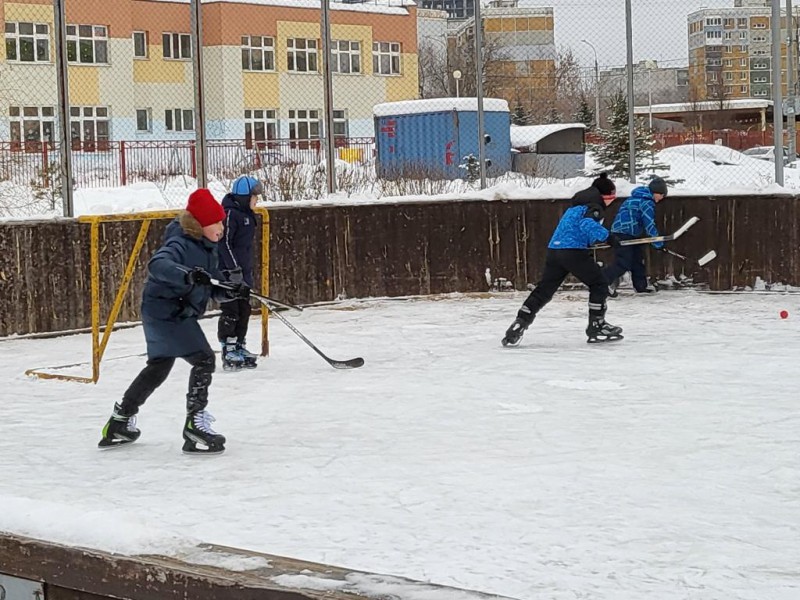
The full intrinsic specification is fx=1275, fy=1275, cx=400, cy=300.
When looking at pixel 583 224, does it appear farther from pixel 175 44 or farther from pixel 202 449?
pixel 175 44

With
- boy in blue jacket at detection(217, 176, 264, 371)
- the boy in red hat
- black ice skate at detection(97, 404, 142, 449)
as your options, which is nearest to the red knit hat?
the boy in red hat

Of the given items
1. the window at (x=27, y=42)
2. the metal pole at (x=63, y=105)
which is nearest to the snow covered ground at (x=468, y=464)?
the metal pole at (x=63, y=105)

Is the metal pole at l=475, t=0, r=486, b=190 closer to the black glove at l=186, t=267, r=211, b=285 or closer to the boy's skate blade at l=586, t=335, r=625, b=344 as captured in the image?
the boy's skate blade at l=586, t=335, r=625, b=344

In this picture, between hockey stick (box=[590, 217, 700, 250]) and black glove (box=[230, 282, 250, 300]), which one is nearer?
black glove (box=[230, 282, 250, 300])

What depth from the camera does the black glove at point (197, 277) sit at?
6.00m

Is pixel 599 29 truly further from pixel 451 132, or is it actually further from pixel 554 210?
pixel 451 132

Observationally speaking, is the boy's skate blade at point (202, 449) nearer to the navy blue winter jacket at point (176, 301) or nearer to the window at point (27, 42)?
the navy blue winter jacket at point (176, 301)

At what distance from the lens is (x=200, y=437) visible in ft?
20.1

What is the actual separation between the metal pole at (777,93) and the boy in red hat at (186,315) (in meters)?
8.37

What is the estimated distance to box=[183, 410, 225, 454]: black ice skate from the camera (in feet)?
20.0

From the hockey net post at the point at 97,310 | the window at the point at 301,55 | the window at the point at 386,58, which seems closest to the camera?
the hockey net post at the point at 97,310

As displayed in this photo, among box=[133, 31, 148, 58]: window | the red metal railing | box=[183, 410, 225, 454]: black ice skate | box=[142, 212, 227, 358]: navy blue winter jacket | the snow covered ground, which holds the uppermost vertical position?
box=[133, 31, 148, 58]: window

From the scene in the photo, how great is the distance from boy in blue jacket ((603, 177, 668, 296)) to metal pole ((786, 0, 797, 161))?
177 centimetres

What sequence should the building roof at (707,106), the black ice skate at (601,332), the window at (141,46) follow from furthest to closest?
the building roof at (707,106) → the window at (141,46) → the black ice skate at (601,332)
